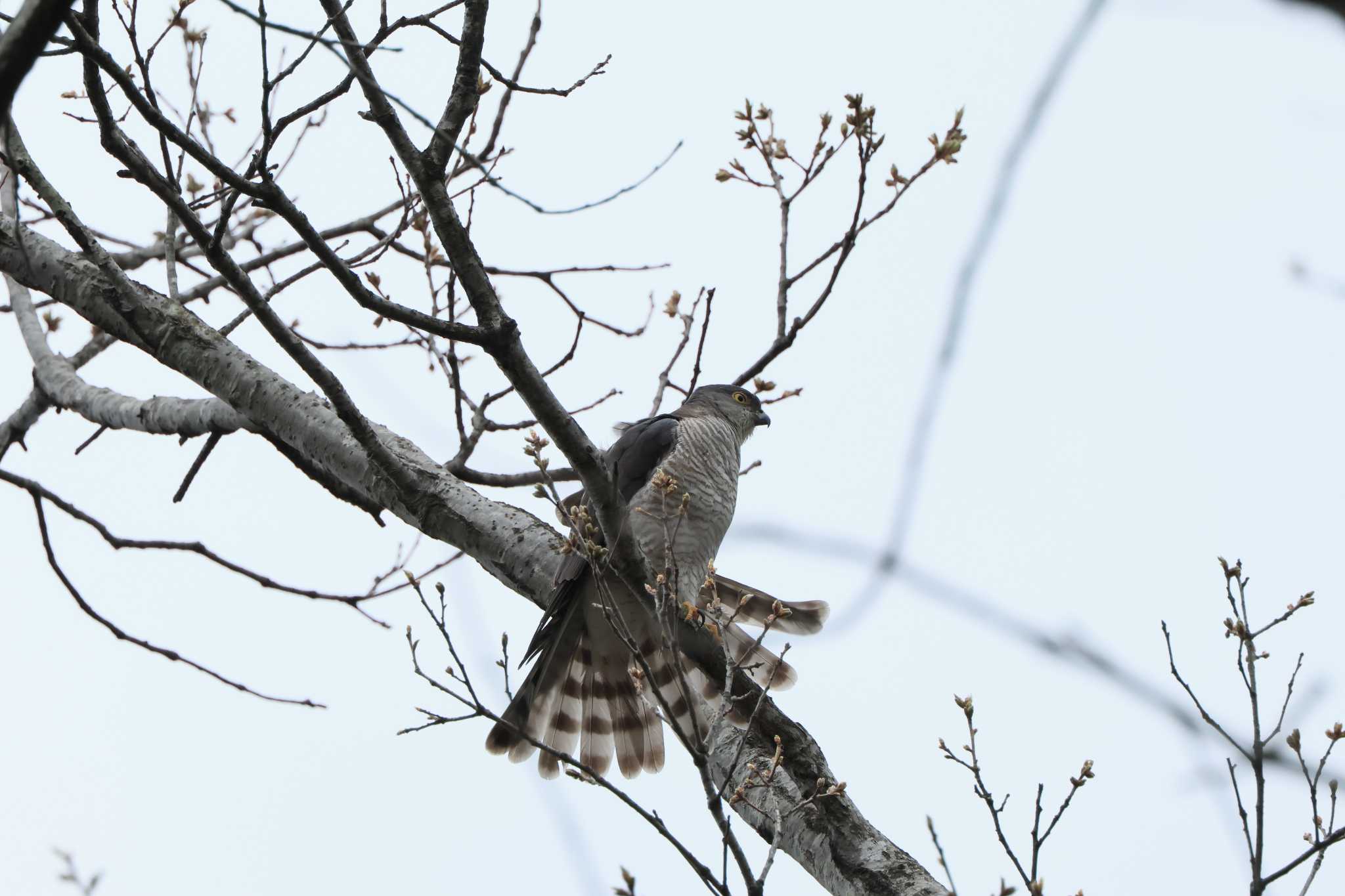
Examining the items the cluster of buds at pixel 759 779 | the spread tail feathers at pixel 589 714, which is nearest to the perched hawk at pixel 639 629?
the spread tail feathers at pixel 589 714

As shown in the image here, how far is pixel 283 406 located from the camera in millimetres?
3756

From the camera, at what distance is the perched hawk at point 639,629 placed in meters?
4.40

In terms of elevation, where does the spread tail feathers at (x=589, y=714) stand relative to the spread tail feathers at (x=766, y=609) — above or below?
below

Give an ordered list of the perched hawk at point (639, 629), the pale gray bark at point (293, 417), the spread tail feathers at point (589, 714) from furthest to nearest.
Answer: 1. the spread tail feathers at point (589, 714)
2. the perched hawk at point (639, 629)
3. the pale gray bark at point (293, 417)

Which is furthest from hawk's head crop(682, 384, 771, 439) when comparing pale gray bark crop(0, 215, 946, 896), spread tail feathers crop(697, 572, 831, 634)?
pale gray bark crop(0, 215, 946, 896)

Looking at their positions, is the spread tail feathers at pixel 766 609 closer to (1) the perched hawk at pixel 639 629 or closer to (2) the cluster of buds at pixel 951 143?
(1) the perched hawk at pixel 639 629

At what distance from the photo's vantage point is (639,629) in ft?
15.1

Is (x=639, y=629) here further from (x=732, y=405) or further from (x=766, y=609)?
(x=732, y=405)

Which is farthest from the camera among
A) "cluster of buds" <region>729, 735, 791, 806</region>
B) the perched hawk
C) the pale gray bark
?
the perched hawk

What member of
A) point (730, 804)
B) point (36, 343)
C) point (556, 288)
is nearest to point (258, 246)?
point (36, 343)

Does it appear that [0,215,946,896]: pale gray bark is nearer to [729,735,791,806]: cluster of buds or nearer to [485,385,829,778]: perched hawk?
[485,385,829,778]: perched hawk

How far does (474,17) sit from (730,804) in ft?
6.39

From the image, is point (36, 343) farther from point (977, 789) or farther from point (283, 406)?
point (977, 789)

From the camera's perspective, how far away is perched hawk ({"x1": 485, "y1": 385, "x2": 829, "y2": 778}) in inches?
173
